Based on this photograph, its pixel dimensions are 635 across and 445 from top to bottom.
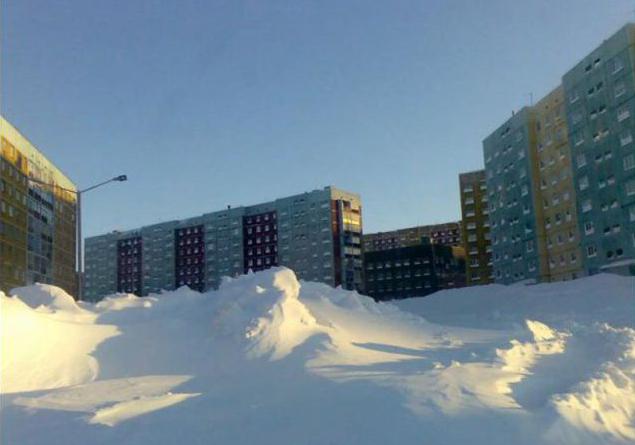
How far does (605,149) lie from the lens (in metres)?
58.4

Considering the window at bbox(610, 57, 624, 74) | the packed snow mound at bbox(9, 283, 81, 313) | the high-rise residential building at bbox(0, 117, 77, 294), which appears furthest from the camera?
the high-rise residential building at bbox(0, 117, 77, 294)

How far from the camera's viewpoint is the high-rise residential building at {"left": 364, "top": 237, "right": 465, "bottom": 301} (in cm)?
12681

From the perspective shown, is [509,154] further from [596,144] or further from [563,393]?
[563,393]

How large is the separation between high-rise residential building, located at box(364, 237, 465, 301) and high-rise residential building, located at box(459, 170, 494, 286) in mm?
26468

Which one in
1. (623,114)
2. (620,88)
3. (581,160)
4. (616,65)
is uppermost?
(616,65)

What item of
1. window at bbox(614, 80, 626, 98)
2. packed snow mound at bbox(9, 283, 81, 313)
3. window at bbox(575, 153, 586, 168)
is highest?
window at bbox(614, 80, 626, 98)

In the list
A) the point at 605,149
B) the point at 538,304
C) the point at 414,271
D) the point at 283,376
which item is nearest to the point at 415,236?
the point at 414,271

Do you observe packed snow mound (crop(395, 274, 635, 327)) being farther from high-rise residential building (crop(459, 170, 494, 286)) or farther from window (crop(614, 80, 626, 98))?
high-rise residential building (crop(459, 170, 494, 286))

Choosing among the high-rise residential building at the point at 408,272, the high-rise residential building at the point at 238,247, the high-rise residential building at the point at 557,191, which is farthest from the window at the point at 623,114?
the high-rise residential building at the point at 408,272

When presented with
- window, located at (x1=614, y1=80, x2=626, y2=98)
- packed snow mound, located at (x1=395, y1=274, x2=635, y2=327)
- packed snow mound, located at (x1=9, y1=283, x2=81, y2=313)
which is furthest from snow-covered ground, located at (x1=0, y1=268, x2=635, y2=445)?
window, located at (x1=614, y1=80, x2=626, y2=98)

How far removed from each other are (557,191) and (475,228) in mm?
31044

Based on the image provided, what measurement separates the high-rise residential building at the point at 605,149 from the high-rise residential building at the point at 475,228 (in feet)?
113

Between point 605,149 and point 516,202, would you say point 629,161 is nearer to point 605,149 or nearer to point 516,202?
point 605,149

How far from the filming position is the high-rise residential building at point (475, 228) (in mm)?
96750
